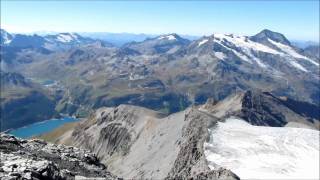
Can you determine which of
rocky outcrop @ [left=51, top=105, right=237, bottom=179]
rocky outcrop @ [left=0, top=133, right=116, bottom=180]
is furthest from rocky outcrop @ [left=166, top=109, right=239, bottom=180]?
rocky outcrop @ [left=0, top=133, right=116, bottom=180]

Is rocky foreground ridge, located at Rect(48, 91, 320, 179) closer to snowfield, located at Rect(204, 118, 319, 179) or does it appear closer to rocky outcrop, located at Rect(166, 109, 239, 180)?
rocky outcrop, located at Rect(166, 109, 239, 180)

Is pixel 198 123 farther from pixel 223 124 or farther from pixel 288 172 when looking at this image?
pixel 288 172

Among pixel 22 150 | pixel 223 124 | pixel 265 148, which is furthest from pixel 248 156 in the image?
pixel 22 150

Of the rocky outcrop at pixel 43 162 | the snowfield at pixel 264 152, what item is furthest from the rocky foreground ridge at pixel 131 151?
the snowfield at pixel 264 152

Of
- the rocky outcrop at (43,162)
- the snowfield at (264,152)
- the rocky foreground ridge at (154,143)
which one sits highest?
the rocky outcrop at (43,162)

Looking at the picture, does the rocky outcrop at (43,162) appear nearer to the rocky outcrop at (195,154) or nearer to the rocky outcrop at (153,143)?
the rocky outcrop at (195,154)
